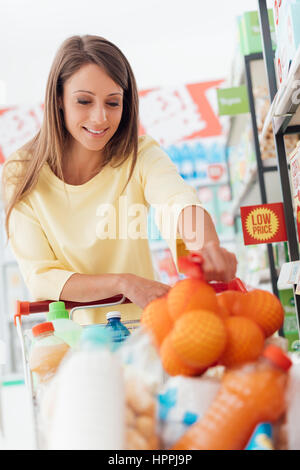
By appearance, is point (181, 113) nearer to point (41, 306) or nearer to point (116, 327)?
point (41, 306)

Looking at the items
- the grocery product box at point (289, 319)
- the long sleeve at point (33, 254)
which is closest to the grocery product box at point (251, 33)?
the grocery product box at point (289, 319)

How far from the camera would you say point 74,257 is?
173cm

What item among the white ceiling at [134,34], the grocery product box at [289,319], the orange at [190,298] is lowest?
the grocery product box at [289,319]

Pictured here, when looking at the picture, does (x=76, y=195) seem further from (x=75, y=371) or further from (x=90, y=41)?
(x=75, y=371)

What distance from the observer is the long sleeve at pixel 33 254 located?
Result: 1563mm

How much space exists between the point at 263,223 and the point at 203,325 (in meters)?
1.39

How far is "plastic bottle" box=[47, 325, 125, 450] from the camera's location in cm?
58

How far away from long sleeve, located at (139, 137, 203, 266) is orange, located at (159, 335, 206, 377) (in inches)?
27.7

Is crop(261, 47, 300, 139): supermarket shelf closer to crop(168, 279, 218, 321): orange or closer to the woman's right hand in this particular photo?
the woman's right hand

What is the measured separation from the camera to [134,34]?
6273mm

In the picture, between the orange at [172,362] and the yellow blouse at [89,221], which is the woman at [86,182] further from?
the orange at [172,362]

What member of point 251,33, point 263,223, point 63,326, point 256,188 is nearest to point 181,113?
point 256,188

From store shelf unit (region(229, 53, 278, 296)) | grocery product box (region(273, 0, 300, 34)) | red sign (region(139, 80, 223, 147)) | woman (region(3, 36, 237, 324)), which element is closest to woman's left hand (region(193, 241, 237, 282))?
woman (region(3, 36, 237, 324))

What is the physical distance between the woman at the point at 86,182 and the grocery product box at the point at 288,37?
0.51 metres
